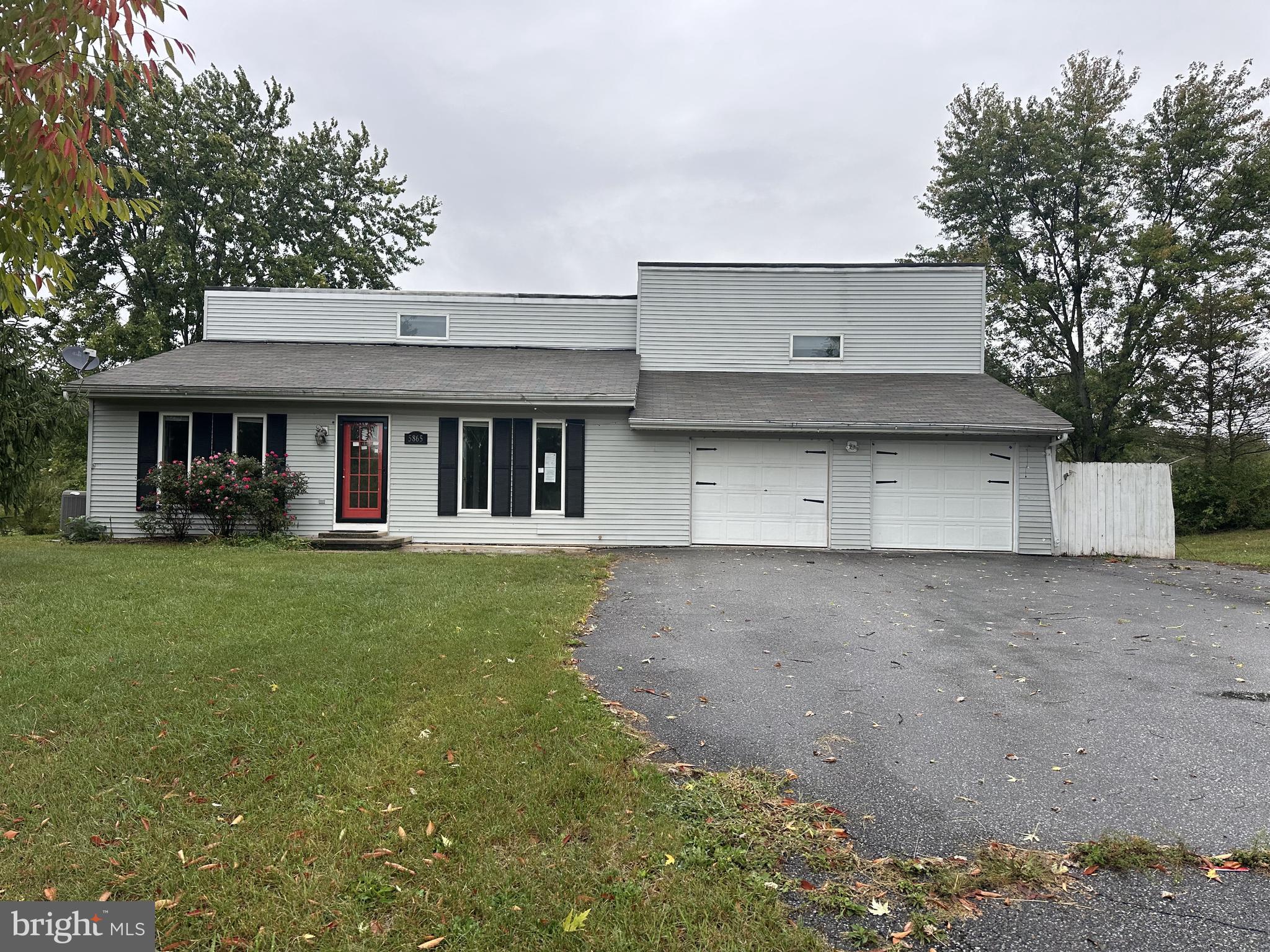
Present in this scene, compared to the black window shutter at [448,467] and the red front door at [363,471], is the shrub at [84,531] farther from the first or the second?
the black window shutter at [448,467]

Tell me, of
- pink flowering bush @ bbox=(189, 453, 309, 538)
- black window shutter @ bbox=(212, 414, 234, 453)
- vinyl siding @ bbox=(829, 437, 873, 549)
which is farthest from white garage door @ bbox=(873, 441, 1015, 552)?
black window shutter @ bbox=(212, 414, 234, 453)

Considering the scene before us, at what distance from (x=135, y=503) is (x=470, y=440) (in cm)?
606

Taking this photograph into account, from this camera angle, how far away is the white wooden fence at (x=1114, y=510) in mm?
11156

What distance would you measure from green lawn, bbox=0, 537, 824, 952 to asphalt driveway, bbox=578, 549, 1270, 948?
66 cm

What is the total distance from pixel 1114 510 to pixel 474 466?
1161 centimetres

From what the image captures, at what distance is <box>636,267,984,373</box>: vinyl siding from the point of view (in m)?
13.5

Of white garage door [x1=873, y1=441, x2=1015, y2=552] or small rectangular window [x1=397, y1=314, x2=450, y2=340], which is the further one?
small rectangular window [x1=397, y1=314, x2=450, y2=340]

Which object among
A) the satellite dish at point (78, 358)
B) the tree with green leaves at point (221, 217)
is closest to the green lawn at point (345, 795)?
the satellite dish at point (78, 358)

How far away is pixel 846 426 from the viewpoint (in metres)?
10.9

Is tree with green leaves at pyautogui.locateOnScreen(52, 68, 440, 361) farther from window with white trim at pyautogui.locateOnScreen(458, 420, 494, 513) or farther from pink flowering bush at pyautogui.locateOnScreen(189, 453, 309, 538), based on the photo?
window with white trim at pyautogui.locateOnScreen(458, 420, 494, 513)

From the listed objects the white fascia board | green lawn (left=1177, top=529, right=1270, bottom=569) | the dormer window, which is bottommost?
green lawn (left=1177, top=529, right=1270, bottom=569)

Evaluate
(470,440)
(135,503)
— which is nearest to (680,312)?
(470,440)

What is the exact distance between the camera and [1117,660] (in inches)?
194

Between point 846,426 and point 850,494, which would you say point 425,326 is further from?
point 850,494
